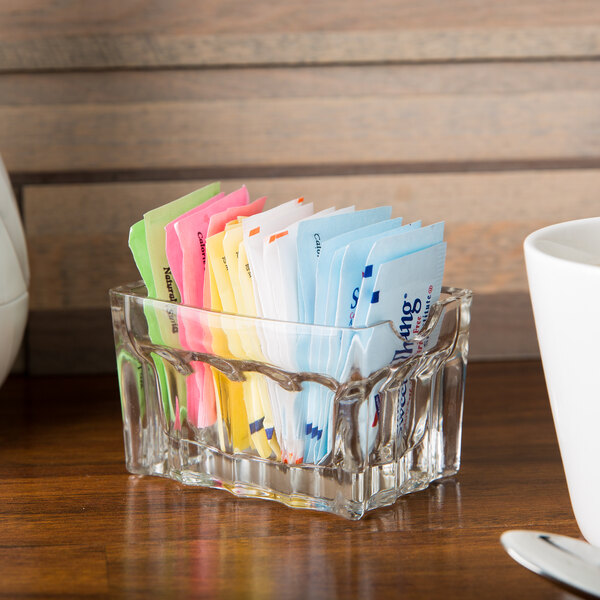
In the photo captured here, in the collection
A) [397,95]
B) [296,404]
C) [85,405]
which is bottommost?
[85,405]

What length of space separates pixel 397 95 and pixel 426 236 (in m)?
0.32

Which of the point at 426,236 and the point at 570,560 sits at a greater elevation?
the point at 426,236

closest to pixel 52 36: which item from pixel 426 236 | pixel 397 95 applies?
pixel 397 95

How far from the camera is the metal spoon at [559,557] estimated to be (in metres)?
0.38

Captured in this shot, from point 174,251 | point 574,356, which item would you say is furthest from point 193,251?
point 574,356

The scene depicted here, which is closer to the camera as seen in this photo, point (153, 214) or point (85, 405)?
point (153, 214)

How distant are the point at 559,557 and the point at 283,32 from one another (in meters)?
0.50

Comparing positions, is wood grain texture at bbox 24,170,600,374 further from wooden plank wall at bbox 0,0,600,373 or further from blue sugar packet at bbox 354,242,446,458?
blue sugar packet at bbox 354,242,446,458

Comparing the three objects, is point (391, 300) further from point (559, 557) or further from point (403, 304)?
point (559, 557)

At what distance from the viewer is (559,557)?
0.40m

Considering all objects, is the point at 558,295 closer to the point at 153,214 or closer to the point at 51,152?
the point at 153,214

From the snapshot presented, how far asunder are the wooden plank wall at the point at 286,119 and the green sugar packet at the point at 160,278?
23cm

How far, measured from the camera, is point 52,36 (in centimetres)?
72

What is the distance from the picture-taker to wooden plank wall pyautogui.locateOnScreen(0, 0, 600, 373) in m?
0.73
